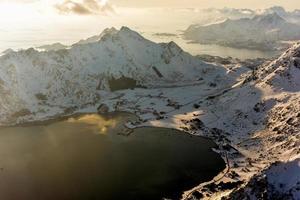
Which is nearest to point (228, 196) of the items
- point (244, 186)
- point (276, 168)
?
point (244, 186)

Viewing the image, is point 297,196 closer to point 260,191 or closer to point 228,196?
point 260,191

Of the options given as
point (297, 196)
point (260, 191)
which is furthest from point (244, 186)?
point (297, 196)

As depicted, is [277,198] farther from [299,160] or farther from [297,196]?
[299,160]

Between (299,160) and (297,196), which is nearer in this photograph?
(297,196)

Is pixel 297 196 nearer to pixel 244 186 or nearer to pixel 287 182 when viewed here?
pixel 287 182

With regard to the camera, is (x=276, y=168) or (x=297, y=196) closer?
(x=297, y=196)

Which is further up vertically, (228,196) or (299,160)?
(299,160)

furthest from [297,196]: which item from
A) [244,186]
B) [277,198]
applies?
[244,186]
